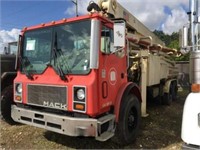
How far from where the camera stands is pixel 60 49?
495 cm

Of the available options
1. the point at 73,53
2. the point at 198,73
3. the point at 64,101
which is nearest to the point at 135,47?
the point at 73,53

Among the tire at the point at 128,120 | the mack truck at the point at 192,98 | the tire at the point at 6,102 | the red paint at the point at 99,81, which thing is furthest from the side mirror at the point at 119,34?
the tire at the point at 6,102

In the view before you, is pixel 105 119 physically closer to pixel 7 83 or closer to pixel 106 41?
pixel 106 41

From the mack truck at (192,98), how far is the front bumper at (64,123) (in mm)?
1523

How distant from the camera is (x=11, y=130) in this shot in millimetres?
6273

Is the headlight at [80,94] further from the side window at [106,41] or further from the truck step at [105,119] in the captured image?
the side window at [106,41]

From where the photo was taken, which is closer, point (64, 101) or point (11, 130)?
point (64, 101)

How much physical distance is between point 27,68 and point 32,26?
36.1 inches

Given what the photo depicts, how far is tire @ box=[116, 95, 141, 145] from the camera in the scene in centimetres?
512

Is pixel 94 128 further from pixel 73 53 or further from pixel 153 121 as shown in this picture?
pixel 153 121

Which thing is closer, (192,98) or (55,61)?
(192,98)

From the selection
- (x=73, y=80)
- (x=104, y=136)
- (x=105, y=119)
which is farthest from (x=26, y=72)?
(x=104, y=136)

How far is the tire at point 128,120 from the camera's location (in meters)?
5.12

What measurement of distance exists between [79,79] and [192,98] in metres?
1.94
